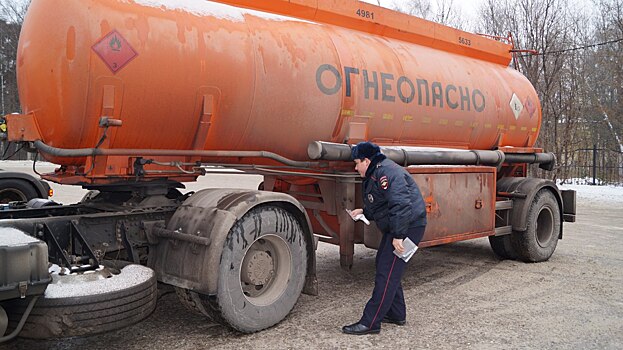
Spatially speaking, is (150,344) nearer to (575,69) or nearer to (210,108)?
(210,108)

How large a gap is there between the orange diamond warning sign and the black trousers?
2.63m

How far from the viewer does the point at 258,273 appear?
4625 millimetres

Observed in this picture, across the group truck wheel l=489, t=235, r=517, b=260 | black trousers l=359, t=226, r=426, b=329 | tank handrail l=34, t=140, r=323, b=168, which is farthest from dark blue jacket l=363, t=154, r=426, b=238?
truck wheel l=489, t=235, r=517, b=260

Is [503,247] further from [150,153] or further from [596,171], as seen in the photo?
[596,171]

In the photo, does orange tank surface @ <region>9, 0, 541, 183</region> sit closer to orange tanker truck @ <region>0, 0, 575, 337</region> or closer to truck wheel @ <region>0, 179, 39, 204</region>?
orange tanker truck @ <region>0, 0, 575, 337</region>

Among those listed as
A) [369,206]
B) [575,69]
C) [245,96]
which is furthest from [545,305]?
[575,69]

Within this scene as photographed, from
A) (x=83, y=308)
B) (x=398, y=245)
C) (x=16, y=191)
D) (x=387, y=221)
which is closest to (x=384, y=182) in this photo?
(x=387, y=221)

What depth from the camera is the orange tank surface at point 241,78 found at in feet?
13.0

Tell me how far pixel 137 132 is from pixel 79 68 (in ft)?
2.17

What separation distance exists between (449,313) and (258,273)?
6.48ft

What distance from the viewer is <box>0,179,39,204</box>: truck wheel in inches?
310

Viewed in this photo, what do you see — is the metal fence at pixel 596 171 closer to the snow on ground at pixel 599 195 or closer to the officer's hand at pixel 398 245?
the snow on ground at pixel 599 195

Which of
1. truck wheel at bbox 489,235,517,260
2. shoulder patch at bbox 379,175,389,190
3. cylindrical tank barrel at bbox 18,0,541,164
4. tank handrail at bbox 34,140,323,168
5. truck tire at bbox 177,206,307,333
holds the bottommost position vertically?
truck wheel at bbox 489,235,517,260

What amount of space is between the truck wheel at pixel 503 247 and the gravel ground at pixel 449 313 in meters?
0.22
